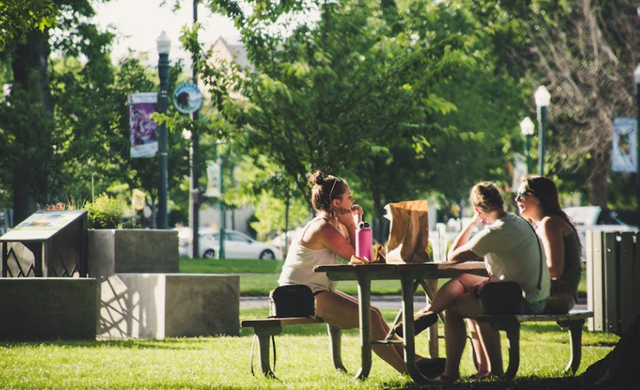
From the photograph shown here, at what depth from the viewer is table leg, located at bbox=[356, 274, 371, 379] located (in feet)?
23.3

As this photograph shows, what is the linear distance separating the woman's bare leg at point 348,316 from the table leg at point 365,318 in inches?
10.6

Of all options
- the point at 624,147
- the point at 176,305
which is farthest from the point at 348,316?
the point at 624,147

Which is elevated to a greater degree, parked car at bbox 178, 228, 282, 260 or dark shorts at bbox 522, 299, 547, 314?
dark shorts at bbox 522, 299, 547, 314

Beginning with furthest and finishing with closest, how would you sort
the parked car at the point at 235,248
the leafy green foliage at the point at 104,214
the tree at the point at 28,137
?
the parked car at the point at 235,248 < the tree at the point at 28,137 < the leafy green foliage at the point at 104,214

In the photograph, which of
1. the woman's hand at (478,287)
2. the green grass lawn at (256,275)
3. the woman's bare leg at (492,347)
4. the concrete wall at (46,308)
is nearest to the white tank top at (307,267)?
the woman's hand at (478,287)

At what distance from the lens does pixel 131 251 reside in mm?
12523

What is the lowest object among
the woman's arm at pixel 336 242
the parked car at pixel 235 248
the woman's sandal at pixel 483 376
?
the parked car at pixel 235 248

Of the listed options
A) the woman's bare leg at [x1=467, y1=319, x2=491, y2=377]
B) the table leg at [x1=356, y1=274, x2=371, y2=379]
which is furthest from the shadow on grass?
the woman's bare leg at [x1=467, y1=319, x2=491, y2=377]

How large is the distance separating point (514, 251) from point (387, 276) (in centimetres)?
95

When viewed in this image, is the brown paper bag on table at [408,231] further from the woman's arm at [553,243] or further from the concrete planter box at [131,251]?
the concrete planter box at [131,251]

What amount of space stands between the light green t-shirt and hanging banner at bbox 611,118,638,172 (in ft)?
50.2

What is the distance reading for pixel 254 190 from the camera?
768 inches

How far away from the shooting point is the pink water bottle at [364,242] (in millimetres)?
7301

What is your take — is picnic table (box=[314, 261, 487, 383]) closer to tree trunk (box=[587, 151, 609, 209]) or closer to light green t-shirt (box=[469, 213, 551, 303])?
light green t-shirt (box=[469, 213, 551, 303])
